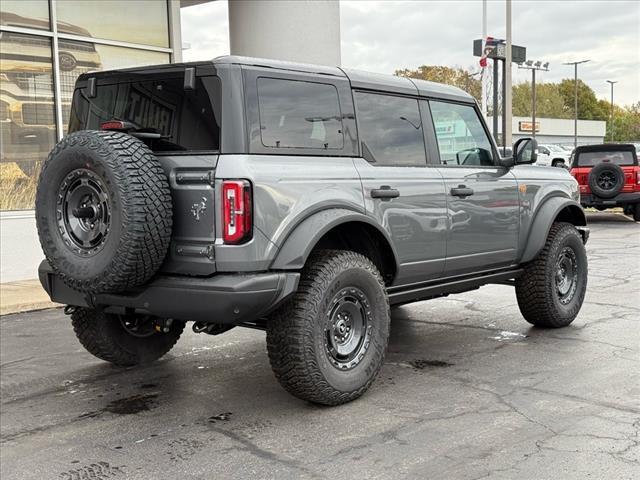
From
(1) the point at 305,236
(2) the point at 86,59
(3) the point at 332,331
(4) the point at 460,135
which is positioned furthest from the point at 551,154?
(1) the point at 305,236

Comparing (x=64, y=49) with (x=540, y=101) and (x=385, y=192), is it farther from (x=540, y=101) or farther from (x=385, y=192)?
(x=540, y=101)

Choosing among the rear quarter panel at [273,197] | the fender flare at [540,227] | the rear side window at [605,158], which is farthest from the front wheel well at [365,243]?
the rear side window at [605,158]

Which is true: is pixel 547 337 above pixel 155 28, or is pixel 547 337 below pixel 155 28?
below

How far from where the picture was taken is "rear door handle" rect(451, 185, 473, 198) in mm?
5762

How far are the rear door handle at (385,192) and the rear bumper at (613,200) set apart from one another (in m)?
13.3

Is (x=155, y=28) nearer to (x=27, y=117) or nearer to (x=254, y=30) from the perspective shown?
(x=254, y=30)

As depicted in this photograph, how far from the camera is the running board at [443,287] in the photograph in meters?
5.56

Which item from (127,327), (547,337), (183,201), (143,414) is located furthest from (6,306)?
(547,337)

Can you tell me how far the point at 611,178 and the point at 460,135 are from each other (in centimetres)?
1227

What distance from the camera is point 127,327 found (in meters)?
5.79

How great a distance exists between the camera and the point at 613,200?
17188 mm

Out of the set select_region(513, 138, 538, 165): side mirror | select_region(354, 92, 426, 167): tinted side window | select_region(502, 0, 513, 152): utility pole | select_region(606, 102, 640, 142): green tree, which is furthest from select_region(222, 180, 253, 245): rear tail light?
select_region(606, 102, 640, 142): green tree

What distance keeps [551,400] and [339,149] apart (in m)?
2.08

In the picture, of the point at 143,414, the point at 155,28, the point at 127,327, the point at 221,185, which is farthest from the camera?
the point at 155,28
